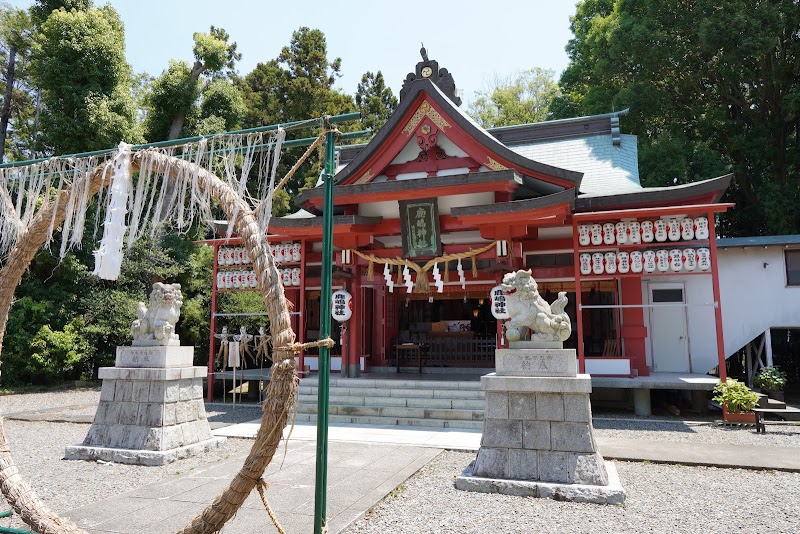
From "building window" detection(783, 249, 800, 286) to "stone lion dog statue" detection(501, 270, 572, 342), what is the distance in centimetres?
1041

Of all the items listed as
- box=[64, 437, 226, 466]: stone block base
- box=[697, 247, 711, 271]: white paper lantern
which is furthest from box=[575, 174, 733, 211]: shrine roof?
box=[64, 437, 226, 466]: stone block base

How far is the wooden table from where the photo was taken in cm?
1355

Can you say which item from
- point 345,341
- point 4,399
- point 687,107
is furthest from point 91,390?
point 687,107

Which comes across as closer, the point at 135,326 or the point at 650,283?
the point at 135,326

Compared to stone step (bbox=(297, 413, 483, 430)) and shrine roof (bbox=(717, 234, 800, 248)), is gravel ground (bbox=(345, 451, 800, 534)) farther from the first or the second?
shrine roof (bbox=(717, 234, 800, 248))

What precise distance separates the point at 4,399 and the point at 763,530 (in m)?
16.6

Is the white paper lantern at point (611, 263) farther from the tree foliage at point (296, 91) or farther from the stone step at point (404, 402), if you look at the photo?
the tree foliage at point (296, 91)

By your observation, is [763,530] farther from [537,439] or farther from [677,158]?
[677,158]

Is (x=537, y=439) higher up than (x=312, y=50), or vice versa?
(x=312, y=50)

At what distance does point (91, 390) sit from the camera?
15.9m

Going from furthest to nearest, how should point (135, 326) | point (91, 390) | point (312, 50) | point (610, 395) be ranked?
point (312, 50)
point (91, 390)
point (610, 395)
point (135, 326)

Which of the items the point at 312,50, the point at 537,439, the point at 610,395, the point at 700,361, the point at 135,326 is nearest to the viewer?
the point at 537,439

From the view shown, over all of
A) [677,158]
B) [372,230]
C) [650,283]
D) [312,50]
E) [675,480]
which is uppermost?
[312,50]

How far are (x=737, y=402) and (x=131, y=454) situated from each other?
10.2m
